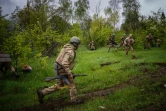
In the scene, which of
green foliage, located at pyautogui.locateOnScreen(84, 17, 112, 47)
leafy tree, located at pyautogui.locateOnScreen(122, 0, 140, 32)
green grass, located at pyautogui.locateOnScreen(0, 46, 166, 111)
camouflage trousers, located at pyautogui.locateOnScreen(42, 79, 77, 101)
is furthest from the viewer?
leafy tree, located at pyautogui.locateOnScreen(122, 0, 140, 32)

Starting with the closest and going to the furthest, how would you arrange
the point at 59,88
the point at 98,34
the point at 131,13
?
1. the point at 59,88
2. the point at 98,34
3. the point at 131,13

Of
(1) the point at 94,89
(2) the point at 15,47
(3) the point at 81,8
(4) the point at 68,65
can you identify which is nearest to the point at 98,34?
(3) the point at 81,8

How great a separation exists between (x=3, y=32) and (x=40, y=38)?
3.09 meters

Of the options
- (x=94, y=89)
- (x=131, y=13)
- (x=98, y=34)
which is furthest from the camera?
(x=131, y=13)

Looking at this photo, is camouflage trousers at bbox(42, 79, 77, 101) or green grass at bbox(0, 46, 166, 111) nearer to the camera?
green grass at bbox(0, 46, 166, 111)

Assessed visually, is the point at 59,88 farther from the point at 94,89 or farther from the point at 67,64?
the point at 94,89

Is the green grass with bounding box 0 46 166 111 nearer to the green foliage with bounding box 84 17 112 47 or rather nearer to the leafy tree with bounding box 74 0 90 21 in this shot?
the green foliage with bounding box 84 17 112 47

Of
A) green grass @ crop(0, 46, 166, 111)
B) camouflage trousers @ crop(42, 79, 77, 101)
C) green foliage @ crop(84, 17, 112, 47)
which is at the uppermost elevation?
green foliage @ crop(84, 17, 112, 47)

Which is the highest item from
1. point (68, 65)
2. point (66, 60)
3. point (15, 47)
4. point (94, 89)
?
point (15, 47)

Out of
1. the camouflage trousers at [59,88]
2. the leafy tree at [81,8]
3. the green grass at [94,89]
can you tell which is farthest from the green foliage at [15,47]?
the leafy tree at [81,8]

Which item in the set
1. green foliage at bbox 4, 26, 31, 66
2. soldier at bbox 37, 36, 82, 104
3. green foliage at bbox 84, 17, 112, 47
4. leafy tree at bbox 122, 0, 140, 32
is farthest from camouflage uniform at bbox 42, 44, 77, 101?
leafy tree at bbox 122, 0, 140, 32

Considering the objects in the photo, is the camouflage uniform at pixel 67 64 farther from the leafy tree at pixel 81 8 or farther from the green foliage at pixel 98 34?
the leafy tree at pixel 81 8

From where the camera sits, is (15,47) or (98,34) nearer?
(15,47)

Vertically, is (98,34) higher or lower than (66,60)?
higher
